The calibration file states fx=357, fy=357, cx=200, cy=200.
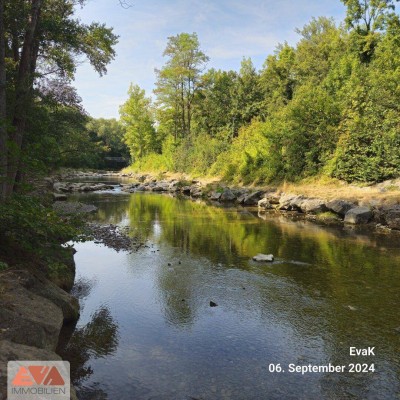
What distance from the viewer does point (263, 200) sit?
3031 cm

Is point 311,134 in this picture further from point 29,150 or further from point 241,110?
point 29,150

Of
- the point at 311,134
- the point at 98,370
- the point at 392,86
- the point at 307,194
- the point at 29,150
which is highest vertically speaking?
the point at 392,86

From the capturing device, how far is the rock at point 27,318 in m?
5.55

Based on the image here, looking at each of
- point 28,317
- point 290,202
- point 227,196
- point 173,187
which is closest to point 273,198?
point 290,202

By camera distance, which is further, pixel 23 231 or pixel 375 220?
pixel 375 220

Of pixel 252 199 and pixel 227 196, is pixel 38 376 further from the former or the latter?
pixel 227 196

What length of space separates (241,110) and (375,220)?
33.3 m

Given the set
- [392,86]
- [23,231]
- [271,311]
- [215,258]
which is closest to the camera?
[23,231]

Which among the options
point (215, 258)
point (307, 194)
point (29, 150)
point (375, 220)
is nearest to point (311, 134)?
point (307, 194)

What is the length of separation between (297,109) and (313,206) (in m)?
10.7

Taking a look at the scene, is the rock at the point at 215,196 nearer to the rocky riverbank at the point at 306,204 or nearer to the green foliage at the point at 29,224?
the rocky riverbank at the point at 306,204

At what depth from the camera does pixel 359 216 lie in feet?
70.7

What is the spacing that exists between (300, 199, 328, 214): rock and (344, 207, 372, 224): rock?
8.92ft

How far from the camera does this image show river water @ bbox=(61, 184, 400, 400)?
20.8ft
